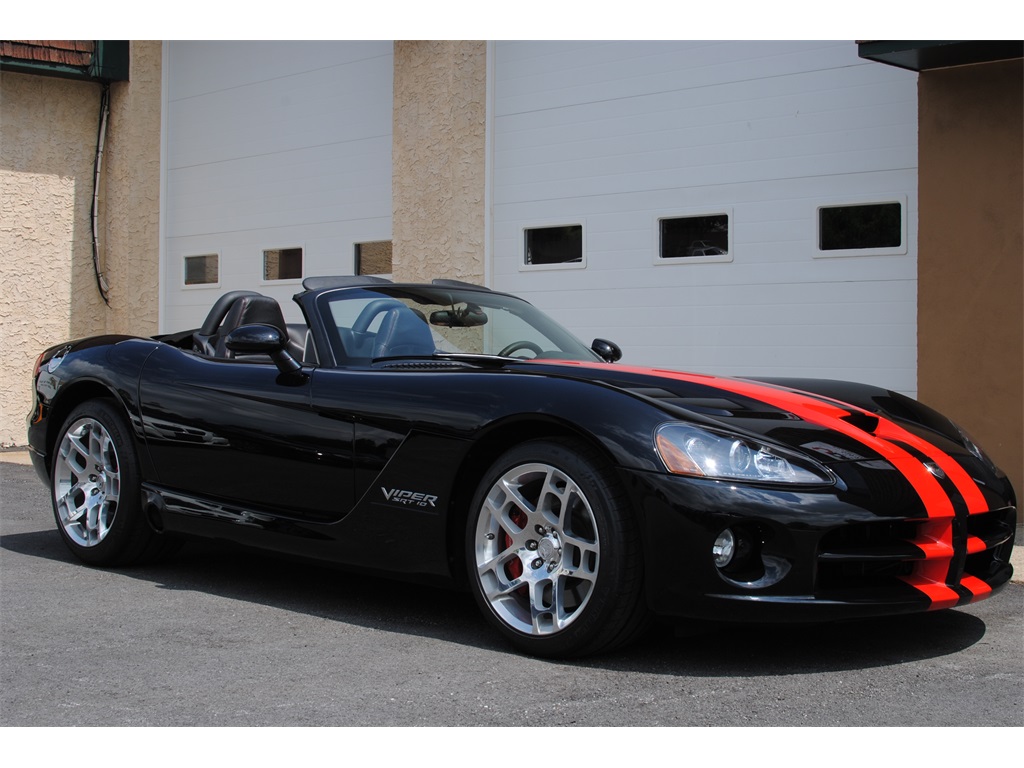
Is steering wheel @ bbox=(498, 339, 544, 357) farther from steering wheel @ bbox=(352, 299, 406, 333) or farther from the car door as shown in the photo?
the car door

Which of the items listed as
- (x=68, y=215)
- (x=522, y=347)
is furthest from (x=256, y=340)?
(x=68, y=215)

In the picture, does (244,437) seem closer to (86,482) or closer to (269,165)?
(86,482)

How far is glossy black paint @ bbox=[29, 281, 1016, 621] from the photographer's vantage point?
3.68m

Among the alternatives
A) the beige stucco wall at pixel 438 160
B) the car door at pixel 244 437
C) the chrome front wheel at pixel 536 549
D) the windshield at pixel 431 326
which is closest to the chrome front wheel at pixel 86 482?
the car door at pixel 244 437

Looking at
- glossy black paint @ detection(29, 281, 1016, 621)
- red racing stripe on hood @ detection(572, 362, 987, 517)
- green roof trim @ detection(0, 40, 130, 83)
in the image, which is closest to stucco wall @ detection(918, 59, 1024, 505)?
glossy black paint @ detection(29, 281, 1016, 621)

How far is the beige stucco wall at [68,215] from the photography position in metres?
13.7

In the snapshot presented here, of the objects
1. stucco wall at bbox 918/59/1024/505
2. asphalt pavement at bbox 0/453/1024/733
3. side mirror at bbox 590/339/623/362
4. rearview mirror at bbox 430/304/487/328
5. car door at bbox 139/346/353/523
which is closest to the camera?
asphalt pavement at bbox 0/453/1024/733

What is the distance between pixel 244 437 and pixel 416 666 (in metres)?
1.48

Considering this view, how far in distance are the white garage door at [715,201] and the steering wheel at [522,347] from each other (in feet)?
→ 13.4

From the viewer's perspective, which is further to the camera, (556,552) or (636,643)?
(636,643)

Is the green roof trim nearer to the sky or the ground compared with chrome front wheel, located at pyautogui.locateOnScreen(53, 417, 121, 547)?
nearer to the sky

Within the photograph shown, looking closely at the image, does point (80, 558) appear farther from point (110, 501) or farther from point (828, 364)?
point (828, 364)

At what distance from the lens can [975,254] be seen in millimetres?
8039

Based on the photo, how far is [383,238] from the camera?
12.2m
